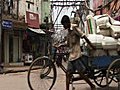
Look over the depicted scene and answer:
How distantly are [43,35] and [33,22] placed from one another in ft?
5.81

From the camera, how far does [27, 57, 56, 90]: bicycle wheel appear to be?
869cm

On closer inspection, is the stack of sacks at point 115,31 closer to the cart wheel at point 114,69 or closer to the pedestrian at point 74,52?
the cart wheel at point 114,69

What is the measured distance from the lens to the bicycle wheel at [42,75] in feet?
28.5

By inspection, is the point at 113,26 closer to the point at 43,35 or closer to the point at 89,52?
the point at 89,52

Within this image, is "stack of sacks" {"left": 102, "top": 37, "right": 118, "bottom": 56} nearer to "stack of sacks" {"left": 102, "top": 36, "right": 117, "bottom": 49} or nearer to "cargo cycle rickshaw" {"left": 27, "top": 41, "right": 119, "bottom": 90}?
"stack of sacks" {"left": 102, "top": 36, "right": 117, "bottom": 49}

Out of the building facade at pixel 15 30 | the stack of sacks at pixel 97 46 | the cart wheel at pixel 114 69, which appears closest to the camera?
the cart wheel at pixel 114 69

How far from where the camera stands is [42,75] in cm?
881

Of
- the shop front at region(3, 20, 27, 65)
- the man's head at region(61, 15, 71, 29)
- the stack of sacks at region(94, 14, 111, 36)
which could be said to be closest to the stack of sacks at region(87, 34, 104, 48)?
the stack of sacks at region(94, 14, 111, 36)

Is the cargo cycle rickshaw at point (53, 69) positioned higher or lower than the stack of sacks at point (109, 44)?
lower

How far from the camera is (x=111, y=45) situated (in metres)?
8.72

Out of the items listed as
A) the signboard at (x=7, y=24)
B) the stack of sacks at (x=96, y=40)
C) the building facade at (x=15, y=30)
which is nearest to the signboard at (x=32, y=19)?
the building facade at (x=15, y=30)

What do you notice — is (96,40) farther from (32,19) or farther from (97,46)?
(32,19)

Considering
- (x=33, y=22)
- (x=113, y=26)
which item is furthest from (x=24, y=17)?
(x=113, y=26)

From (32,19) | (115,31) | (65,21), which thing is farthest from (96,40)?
(32,19)
